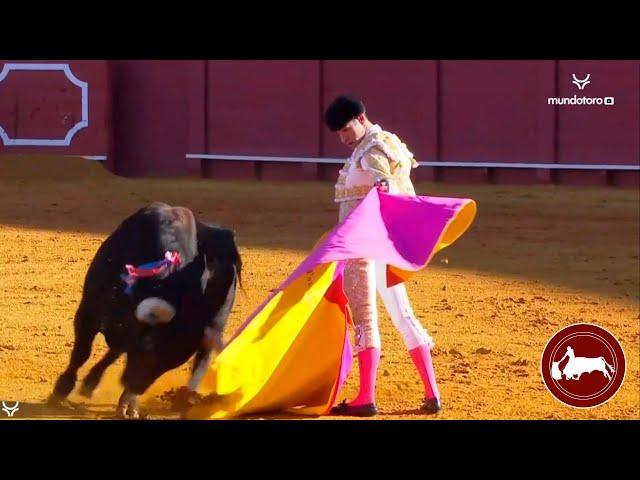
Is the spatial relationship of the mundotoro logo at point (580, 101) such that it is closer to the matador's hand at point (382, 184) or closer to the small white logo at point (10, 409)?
the matador's hand at point (382, 184)

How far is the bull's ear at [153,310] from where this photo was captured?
3273 millimetres

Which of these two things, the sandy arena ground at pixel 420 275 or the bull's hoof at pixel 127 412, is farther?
the sandy arena ground at pixel 420 275

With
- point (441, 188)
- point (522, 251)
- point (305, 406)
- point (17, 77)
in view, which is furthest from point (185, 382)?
point (17, 77)

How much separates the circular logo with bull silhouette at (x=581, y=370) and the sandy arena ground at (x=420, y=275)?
0.05 metres

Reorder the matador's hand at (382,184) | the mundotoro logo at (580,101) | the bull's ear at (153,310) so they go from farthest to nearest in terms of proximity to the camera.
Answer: the mundotoro logo at (580,101) → the matador's hand at (382,184) → the bull's ear at (153,310)

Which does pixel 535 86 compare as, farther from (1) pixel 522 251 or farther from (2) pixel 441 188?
(1) pixel 522 251

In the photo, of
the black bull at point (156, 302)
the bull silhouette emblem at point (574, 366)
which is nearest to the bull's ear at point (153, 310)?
the black bull at point (156, 302)

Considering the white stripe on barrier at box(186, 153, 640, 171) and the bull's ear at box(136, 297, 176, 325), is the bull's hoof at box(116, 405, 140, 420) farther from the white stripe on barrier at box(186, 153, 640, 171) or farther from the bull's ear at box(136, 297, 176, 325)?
the white stripe on barrier at box(186, 153, 640, 171)

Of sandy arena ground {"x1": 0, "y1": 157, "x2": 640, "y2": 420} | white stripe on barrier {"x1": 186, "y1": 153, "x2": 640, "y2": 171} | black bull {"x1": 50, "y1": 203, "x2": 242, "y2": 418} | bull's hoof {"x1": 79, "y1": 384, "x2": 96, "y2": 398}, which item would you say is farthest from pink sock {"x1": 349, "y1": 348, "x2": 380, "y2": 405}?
white stripe on barrier {"x1": 186, "y1": 153, "x2": 640, "y2": 171}

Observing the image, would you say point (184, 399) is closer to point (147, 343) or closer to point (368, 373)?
point (147, 343)

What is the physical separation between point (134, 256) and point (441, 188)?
18.8 feet

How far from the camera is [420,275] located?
19.0ft

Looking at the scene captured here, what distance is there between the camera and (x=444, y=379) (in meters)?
4.07

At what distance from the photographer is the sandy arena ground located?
3.85m
